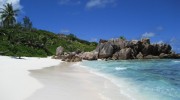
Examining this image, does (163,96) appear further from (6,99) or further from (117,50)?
(117,50)

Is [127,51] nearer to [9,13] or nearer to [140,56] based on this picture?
[140,56]

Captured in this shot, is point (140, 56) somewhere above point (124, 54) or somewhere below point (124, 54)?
below

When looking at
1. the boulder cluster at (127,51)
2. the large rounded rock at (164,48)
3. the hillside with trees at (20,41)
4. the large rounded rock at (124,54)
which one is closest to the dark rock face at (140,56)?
the boulder cluster at (127,51)

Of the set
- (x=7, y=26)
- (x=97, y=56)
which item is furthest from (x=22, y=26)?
(x=97, y=56)

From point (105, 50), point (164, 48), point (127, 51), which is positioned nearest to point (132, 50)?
point (127, 51)

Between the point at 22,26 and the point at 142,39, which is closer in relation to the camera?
the point at 142,39

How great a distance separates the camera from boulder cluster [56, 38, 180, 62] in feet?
227

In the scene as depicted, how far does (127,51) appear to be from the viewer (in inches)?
2751

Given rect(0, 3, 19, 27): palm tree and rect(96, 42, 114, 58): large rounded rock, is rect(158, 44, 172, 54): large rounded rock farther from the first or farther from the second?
rect(0, 3, 19, 27): palm tree

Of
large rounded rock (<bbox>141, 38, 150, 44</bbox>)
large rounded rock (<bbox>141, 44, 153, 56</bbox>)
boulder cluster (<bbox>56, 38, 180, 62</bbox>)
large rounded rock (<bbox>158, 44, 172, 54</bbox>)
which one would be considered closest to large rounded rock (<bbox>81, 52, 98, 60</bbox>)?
boulder cluster (<bbox>56, 38, 180, 62</bbox>)

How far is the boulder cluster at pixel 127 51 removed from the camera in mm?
69312

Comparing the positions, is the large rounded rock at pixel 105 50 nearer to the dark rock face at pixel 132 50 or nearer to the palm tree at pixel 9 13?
the dark rock face at pixel 132 50

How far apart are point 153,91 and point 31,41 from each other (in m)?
55.8

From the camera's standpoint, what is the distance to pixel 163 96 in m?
15.5
